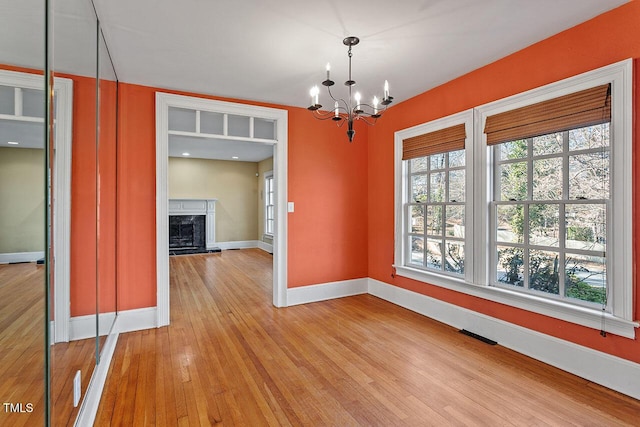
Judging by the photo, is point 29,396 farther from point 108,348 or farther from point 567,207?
point 567,207

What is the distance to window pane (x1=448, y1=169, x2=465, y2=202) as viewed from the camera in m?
3.48

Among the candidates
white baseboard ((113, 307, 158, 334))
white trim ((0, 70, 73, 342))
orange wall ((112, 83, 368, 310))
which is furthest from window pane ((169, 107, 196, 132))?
white trim ((0, 70, 73, 342))

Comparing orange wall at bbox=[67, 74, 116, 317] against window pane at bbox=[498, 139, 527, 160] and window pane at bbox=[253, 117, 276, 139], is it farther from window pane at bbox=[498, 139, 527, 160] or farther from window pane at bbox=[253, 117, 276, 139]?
window pane at bbox=[498, 139, 527, 160]

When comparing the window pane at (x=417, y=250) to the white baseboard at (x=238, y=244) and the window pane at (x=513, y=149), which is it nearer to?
the window pane at (x=513, y=149)

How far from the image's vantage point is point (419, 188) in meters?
4.06

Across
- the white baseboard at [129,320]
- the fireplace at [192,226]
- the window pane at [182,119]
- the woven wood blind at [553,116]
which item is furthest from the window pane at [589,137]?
the fireplace at [192,226]

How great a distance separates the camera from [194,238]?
888 centimetres

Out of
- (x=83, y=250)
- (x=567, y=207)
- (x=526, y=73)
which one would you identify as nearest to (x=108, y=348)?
(x=83, y=250)

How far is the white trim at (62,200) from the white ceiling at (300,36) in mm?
174

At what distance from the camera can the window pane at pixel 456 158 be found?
11.5ft

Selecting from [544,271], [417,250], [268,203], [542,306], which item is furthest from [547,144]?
[268,203]

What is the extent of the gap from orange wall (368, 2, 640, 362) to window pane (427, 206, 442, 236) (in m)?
0.57

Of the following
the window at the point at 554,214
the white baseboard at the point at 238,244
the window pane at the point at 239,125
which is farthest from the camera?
the white baseboard at the point at 238,244
